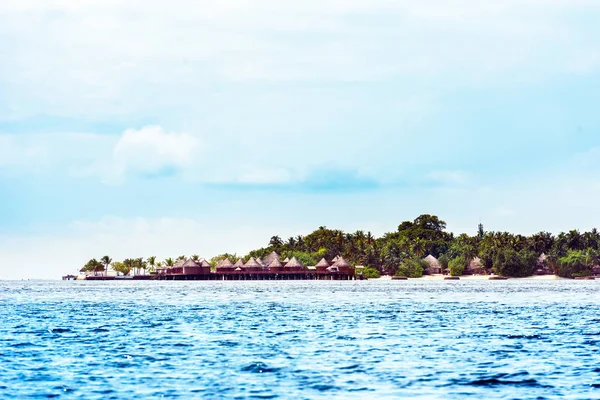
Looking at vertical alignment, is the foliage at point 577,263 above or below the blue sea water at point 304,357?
above

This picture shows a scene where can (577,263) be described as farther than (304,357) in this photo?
Yes

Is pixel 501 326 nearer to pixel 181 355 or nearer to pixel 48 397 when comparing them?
pixel 181 355

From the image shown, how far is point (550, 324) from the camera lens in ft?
163

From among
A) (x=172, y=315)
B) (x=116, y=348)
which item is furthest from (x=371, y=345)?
(x=172, y=315)

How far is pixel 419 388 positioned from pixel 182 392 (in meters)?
7.06

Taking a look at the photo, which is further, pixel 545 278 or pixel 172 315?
pixel 545 278

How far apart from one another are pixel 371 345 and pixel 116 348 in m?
11.0

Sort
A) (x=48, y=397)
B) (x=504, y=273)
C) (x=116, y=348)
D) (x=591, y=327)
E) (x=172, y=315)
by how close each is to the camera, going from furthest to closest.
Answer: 1. (x=504, y=273)
2. (x=172, y=315)
3. (x=591, y=327)
4. (x=116, y=348)
5. (x=48, y=397)

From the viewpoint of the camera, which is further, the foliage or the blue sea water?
the foliage

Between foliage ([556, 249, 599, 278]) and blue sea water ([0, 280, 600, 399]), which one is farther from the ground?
foliage ([556, 249, 599, 278])

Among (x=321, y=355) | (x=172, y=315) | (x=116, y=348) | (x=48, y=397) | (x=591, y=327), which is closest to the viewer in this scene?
(x=48, y=397)

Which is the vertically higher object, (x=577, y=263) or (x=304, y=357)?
(x=577, y=263)

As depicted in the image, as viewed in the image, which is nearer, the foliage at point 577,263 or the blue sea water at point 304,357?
the blue sea water at point 304,357

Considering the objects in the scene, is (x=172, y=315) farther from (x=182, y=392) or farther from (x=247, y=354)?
(x=182, y=392)
